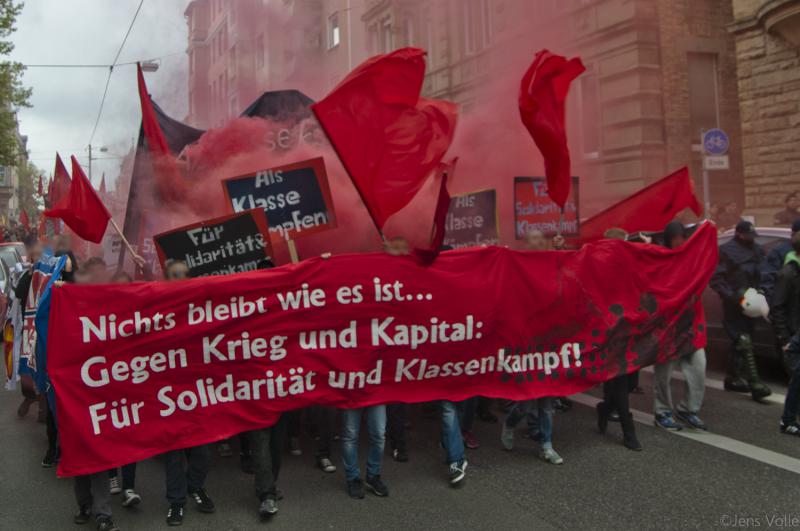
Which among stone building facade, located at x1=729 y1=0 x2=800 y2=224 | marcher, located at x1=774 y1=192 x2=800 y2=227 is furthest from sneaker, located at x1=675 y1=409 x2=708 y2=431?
stone building facade, located at x1=729 y1=0 x2=800 y2=224

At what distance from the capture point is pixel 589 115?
50.3ft

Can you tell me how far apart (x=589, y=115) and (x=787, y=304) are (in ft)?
34.5

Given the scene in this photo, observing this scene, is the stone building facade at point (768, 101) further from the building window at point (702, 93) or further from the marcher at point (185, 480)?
the marcher at point (185, 480)

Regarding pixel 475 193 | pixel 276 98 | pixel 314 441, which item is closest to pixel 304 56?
pixel 276 98

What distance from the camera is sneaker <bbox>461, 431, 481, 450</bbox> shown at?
531cm

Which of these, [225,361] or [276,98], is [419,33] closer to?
[276,98]

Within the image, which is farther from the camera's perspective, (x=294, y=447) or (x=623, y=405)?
(x=294, y=447)

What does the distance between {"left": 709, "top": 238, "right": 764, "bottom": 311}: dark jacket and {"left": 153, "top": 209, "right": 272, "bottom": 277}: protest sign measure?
4363mm

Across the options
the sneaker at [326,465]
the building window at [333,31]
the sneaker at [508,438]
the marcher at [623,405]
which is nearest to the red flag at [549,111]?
the marcher at [623,405]

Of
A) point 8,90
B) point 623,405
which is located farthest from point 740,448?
point 8,90

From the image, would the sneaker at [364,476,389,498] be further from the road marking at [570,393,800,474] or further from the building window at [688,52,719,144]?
the building window at [688,52,719,144]

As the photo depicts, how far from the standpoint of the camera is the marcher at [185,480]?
412 cm

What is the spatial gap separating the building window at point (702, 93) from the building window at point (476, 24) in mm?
5836

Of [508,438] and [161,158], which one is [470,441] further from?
[161,158]
